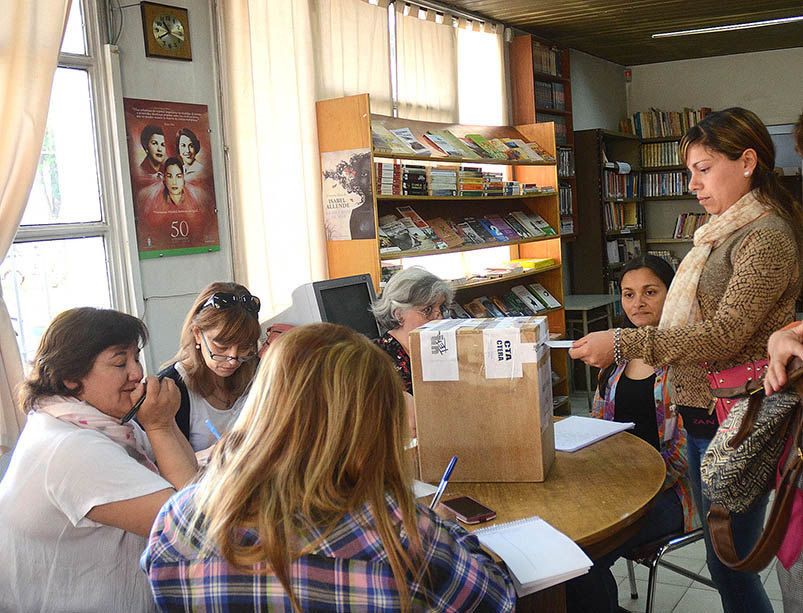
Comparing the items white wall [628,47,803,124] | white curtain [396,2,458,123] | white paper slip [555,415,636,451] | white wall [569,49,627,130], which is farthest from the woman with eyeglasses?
white wall [628,47,803,124]

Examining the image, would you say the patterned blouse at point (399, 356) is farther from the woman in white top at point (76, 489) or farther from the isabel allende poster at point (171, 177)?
the woman in white top at point (76, 489)

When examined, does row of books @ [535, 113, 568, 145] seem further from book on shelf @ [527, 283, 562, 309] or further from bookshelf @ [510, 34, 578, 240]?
book on shelf @ [527, 283, 562, 309]

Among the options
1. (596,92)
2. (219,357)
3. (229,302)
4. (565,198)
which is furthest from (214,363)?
(596,92)

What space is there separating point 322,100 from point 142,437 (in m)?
2.75

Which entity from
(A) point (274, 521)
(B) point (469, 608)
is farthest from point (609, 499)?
(A) point (274, 521)

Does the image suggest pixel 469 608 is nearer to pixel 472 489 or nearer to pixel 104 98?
pixel 472 489

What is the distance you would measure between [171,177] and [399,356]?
56.3 inches

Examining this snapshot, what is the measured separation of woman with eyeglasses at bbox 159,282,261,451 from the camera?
7.70ft

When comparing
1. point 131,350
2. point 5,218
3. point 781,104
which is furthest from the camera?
point 781,104

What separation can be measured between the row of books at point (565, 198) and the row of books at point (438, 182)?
3.50 feet

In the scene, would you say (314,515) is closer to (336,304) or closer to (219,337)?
(219,337)

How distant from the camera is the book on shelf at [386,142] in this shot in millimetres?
4078

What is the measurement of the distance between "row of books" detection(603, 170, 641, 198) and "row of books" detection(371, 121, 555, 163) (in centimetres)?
162

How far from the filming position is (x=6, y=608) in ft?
4.99
